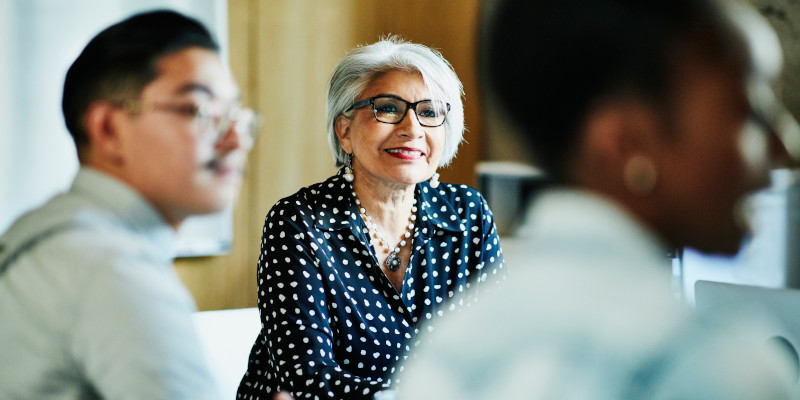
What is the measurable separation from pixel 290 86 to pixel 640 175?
3235mm

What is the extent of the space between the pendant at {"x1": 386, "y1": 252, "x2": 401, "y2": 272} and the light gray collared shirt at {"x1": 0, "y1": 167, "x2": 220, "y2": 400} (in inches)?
43.0

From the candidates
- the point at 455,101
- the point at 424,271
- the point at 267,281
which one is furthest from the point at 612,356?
the point at 455,101

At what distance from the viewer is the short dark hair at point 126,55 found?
587mm

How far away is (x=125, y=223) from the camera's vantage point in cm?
60

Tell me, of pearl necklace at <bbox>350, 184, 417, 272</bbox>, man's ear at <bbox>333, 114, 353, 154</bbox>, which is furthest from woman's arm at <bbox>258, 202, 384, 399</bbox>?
man's ear at <bbox>333, 114, 353, 154</bbox>

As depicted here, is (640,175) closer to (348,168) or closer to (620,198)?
(620,198)

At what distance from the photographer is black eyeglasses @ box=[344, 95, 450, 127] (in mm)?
1746

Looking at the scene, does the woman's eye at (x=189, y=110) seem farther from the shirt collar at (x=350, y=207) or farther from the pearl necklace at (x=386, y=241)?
the pearl necklace at (x=386, y=241)

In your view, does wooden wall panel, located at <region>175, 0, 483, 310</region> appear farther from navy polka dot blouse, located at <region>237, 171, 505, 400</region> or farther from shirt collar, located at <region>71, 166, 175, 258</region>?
shirt collar, located at <region>71, 166, 175, 258</region>

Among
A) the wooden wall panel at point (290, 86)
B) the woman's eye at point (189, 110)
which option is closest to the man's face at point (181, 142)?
the woman's eye at point (189, 110)

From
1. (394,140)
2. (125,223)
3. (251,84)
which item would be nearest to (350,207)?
(394,140)

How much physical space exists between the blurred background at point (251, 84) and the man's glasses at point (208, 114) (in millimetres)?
2248

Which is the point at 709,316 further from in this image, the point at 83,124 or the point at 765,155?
the point at 83,124

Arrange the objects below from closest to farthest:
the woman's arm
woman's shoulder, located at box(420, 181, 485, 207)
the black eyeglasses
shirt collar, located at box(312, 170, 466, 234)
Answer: the woman's arm < shirt collar, located at box(312, 170, 466, 234) < the black eyeglasses < woman's shoulder, located at box(420, 181, 485, 207)
